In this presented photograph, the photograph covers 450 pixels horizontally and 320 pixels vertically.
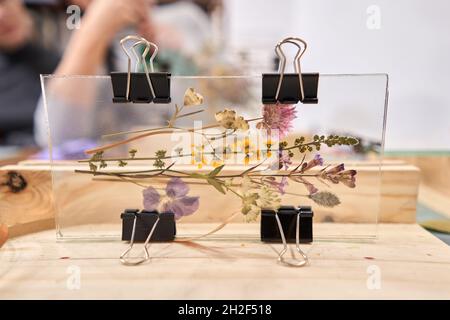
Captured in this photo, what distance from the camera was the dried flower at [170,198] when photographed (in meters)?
0.58

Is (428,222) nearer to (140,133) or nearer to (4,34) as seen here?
(140,133)

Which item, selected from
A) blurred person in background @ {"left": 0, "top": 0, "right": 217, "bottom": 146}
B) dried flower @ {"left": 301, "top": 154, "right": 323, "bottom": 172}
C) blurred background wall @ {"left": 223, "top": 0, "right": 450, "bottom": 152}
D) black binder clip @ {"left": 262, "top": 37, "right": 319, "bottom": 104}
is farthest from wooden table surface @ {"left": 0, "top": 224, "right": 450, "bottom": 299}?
blurred person in background @ {"left": 0, "top": 0, "right": 217, "bottom": 146}

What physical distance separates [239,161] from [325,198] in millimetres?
157

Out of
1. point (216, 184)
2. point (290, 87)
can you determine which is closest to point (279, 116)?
point (290, 87)

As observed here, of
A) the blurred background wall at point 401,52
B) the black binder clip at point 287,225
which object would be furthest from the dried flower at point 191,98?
the blurred background wall at point 401,52

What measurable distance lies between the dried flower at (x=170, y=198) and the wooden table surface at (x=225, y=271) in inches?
2.4

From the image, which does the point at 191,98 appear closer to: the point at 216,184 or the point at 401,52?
the point at 216,184

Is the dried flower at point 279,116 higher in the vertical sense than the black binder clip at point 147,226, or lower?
higher

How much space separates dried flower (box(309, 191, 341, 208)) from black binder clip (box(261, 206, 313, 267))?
0.07ft

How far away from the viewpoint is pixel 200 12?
1.63m

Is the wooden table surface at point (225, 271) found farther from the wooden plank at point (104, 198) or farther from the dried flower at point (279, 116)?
the dried flower at point (279, 116)

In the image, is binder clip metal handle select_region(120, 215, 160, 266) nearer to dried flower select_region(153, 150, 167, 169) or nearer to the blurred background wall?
dried flower select_region(153, 150, 167, 169)

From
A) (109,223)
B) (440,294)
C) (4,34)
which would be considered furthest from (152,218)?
(4,34)

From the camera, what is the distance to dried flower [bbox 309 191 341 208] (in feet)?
1.93
